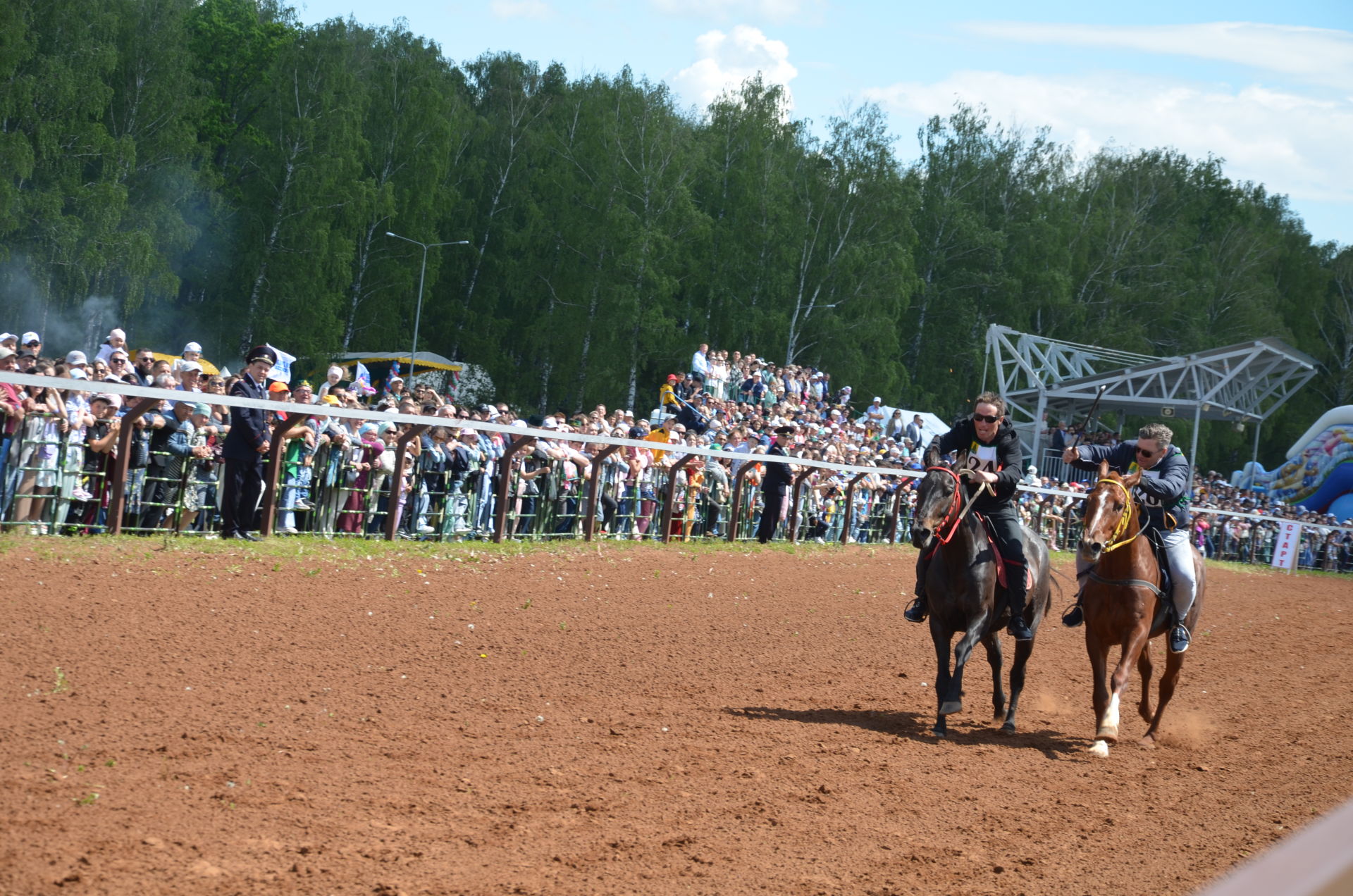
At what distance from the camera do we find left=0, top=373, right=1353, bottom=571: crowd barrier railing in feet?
35.0

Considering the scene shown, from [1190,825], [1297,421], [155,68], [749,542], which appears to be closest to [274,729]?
[1190,825]

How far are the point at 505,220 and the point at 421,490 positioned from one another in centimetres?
3846

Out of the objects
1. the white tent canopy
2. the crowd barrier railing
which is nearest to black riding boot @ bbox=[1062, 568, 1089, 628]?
the crowd barrier railing

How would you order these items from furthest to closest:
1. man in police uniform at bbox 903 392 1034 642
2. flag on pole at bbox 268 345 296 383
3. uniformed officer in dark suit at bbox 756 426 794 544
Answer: uniformed officer in dark suit at bbox 756 426 794 544
flag on pole at bbox 268 345 296 383
man in police uniform at bbox 903 392 1034 642

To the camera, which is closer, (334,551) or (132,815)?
(132,815)

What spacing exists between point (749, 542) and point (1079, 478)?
1234 inches

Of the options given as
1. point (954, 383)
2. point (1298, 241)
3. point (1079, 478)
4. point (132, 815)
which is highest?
point (1298, 241)

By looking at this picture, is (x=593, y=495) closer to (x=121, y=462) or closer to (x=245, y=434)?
(x=245, y=434)

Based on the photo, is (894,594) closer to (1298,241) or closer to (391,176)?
(391,176)

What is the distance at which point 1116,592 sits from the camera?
27.6 feet

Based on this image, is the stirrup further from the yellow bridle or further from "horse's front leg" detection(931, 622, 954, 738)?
the yellow bridle

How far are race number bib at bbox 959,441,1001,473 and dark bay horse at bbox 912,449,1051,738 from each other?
21 centimetres

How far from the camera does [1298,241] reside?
74938 millimetres

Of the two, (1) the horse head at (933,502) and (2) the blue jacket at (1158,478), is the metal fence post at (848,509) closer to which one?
(2) the blue jacket at (1158,478)
